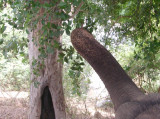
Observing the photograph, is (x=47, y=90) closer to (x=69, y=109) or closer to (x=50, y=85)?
(x=50, y=85)

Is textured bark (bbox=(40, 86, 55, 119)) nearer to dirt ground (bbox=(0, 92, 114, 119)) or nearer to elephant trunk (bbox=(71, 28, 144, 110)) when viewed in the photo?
dirt ground (bbox=(0, 92, 114, 119))

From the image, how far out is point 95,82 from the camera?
673 cm

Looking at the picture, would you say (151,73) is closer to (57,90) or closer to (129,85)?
(57,90)

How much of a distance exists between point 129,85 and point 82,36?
0.40m

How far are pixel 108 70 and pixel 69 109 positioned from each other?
403 cm

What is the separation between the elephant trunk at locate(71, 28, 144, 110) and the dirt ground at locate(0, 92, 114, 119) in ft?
11.6

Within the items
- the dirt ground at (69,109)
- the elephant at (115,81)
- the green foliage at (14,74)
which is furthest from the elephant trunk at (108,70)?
the green foliage at (14,74)

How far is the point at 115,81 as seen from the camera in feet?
3.83

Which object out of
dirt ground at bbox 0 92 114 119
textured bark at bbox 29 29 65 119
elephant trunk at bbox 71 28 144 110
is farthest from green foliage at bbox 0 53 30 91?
elephant trunk at bbox 71 28 144 110

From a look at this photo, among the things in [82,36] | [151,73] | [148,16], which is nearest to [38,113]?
[151,73]

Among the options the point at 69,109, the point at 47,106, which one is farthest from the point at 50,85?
the point at 69,109

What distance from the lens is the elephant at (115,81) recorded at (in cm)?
89

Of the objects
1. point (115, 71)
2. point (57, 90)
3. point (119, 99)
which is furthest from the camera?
point (57, 90)

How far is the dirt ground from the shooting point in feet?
16.8
